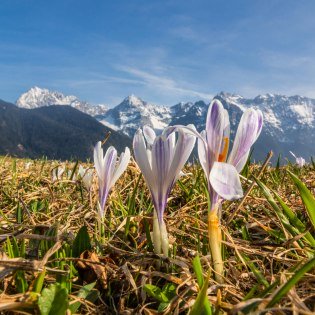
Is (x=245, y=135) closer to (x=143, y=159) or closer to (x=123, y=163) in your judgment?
(x=143, y=159)

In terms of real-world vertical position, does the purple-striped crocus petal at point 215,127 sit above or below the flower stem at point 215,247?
above

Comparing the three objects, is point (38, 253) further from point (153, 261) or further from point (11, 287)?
point (153, 261)

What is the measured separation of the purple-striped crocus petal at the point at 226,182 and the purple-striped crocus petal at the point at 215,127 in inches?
8.6

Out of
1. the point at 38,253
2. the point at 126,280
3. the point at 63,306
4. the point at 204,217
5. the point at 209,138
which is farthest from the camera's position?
the point at 204,217

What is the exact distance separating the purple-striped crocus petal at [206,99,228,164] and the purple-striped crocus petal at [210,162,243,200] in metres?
0.22

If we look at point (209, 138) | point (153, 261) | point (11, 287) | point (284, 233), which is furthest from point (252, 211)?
point (11, 287)

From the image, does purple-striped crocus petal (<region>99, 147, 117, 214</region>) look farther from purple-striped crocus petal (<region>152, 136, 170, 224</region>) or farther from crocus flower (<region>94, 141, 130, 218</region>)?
purple-striped crocus petal (<region>152, 136, 170, 224</region>)

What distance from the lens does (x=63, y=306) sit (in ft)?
3.80

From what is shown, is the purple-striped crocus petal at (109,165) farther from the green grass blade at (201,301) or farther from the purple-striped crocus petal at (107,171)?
the green grass blade at (201,301)

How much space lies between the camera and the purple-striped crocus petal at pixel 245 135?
129 cm

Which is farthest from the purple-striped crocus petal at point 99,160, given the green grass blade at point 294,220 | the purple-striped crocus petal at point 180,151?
the green grass blade at point 294,220

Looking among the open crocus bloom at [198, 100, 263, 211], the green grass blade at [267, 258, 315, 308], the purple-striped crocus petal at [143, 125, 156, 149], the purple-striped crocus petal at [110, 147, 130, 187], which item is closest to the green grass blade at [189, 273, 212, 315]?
the green grass blade at [267, 258, 315, 308]

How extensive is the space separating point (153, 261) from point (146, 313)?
28cm

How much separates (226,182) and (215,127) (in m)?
0.31
